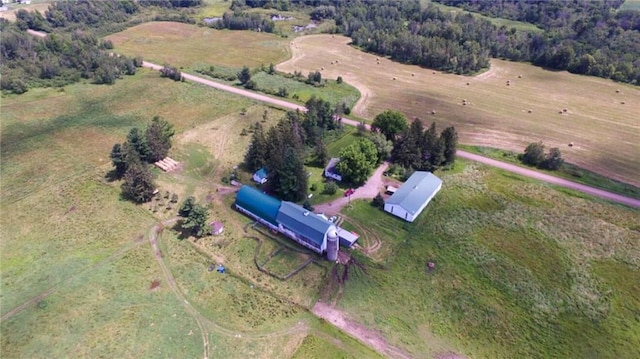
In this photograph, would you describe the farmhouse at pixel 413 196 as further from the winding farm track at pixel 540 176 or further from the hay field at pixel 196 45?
the hay field at pixel 196 45

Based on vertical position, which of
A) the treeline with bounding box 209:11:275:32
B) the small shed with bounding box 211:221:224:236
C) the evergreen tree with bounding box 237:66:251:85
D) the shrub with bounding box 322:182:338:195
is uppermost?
the treeline with bounding box 209:11:275:32

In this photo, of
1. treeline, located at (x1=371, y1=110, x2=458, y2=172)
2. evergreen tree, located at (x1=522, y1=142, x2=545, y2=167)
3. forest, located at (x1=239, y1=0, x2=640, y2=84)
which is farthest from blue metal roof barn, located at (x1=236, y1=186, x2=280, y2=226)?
forest, located at (x1=239, y1=0, x2=640, y2=84)

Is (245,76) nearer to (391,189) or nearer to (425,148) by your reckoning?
(425,148)

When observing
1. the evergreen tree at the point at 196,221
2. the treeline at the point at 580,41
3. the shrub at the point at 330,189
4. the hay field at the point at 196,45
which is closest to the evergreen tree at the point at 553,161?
the shrub at the point at 330,189

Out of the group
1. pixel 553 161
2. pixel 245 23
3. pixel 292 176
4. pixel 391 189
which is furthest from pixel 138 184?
pixel 245 23

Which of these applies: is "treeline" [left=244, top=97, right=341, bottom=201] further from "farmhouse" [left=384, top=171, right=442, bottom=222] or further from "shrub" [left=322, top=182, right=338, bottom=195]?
"farmhouse" [left=384, top=171, right=442, bottom=222]

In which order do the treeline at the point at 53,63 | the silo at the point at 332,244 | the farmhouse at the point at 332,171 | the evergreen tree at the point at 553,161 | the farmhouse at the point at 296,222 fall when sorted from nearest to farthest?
1. the silo at the point at 332,244
2. the farmhouse at the point at 296,222
3. the farmhouse at the point at 332,171
4. the evergreen tree at the point at 553,161
5. the treeline at the point at 53,63
